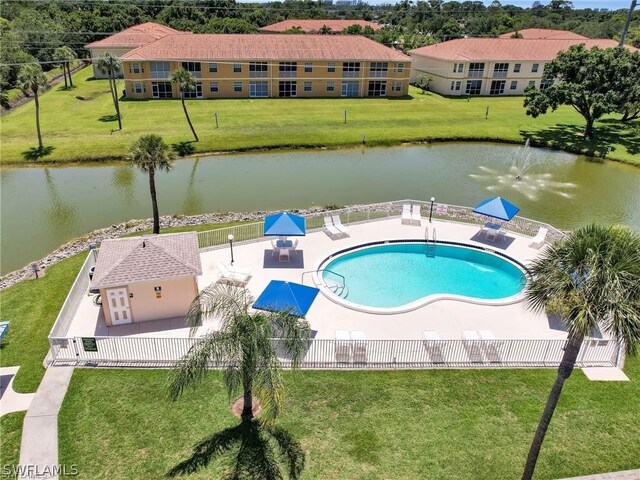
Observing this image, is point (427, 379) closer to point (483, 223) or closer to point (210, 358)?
point (210, 358)

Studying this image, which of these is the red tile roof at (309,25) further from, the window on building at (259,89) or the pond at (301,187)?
the pond at (301,187)

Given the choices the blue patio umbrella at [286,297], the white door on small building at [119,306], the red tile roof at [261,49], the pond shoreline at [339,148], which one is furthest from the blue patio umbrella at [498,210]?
the red tile roof at [261,49]

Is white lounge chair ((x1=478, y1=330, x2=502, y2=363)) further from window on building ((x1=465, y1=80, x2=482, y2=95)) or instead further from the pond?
window on building ((x1=465, y1=80, x2=482, y2=95))

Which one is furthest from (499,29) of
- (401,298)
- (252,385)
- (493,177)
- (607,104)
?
(252,385)

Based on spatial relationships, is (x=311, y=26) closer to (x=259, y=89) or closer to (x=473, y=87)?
(x=473, y=87)

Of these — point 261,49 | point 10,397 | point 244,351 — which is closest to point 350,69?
point 261,49

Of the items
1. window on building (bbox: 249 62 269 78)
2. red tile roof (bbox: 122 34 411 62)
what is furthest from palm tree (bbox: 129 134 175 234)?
window on building (bbox: 249 62 269 78)

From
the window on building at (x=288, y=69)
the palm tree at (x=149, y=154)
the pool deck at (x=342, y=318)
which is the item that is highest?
the window on building at (x=288, y=69)
